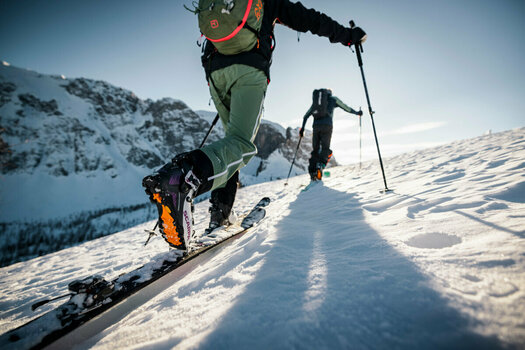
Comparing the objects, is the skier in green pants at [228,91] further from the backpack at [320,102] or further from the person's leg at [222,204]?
the backpack at [320,102]

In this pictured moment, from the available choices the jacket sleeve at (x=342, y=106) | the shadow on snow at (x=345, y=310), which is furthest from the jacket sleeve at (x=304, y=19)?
the jacket sleeve at (x=342, y=106)

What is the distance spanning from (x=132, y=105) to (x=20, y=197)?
30044 millimetres

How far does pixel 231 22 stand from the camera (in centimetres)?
143

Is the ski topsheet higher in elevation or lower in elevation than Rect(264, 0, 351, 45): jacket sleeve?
lower

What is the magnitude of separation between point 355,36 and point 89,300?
140 inches

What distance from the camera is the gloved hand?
248cm

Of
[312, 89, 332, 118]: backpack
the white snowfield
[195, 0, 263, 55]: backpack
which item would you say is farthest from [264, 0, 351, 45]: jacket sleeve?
[312, 89, 332, 118]: backpack

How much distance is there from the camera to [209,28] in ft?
4.89

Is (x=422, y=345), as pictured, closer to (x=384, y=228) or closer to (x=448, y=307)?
(x=448, y=307)

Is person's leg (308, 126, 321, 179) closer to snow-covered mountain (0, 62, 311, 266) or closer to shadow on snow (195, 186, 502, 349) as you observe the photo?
shadow on snow (195, 186, 502, 349)

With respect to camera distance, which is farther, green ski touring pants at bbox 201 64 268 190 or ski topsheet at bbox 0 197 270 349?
green ski touring pants at bbox 201 64 268 190

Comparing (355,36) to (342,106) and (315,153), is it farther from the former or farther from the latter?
(342,106)

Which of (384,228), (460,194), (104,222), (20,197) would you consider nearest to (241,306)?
(384,228)

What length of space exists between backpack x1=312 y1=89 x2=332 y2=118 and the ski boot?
4.94 metres
